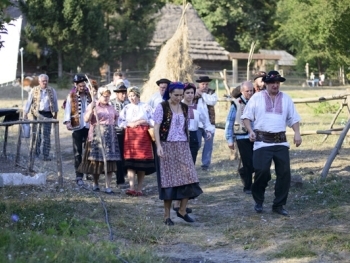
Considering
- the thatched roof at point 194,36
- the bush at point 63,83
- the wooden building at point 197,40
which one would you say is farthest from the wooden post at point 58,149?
the wooden building at point 197,40

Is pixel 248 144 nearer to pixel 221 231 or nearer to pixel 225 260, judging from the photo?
pixel 221 231

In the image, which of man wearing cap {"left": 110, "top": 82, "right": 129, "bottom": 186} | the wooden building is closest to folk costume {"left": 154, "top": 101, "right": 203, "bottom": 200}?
man wearing cap {"left": 110, "top": 82, "right": 129, "bottom": 186}

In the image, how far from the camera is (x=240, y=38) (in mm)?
59844

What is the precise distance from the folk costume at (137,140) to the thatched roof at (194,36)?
37.5m

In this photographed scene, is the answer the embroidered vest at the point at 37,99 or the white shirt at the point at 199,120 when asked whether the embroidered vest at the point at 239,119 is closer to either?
the white shirt at the point at 199,120

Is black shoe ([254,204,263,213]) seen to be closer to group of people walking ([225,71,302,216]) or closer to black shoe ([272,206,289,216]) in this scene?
group of people walking ([225,71,302,216])

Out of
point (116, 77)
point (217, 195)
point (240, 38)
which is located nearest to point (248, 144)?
point (217, 195)

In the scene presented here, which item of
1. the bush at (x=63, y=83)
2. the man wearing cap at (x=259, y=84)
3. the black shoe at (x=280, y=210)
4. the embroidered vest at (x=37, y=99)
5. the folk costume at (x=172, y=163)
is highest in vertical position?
the bush at (x=63, y=83)

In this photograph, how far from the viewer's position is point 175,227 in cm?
891

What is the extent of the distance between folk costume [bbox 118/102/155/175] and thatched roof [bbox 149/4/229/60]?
1475 inches

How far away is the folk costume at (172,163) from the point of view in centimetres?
913

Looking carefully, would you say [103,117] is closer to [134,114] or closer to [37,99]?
[134,114]

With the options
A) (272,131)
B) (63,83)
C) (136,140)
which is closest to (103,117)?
(136,140)

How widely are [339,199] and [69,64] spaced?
3035 centimetres
